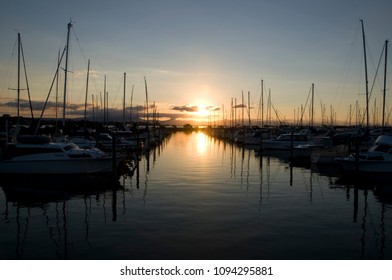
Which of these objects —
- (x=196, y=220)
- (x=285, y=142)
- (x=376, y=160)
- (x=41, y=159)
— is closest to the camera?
(x=196, y=220)

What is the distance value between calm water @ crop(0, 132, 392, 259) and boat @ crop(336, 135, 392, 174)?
118 inches

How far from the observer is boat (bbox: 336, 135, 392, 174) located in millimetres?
26703

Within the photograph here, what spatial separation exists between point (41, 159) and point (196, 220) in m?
15.3

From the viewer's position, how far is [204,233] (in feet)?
43.7

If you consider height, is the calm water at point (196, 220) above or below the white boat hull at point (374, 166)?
below

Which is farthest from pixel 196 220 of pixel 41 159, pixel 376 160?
pixel 376 160

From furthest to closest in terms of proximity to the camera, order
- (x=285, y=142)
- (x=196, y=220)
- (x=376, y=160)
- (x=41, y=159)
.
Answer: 1. (x=285, y=142)
2. (x=376, y=160)
3. (x=41, y=159)
4. (x=196, y=220)

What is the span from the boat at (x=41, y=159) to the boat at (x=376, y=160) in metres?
18.3

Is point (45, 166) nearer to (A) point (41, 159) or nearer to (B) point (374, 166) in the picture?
(A) point (41, 159)

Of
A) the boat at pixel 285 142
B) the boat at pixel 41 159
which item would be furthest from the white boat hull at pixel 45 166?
the boat at pixel 285 142

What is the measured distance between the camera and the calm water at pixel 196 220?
1165 cm

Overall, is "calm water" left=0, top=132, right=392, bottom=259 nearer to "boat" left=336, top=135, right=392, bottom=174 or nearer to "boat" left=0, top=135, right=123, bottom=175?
"boat" left=0, top=135, right=123, bottom=175

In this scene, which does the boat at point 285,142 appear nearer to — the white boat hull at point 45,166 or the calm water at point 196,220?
the calm water at point 196,220

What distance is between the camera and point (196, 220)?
1519 cm
